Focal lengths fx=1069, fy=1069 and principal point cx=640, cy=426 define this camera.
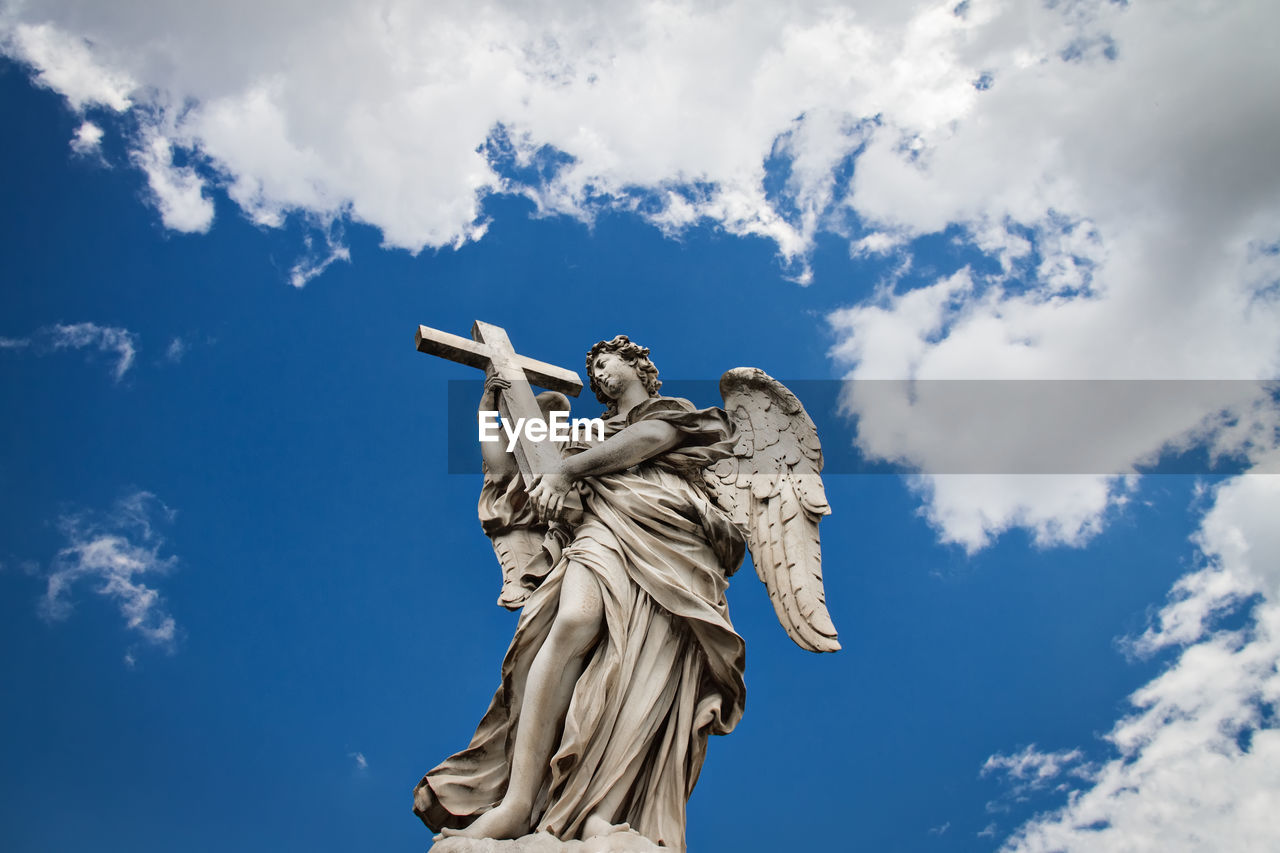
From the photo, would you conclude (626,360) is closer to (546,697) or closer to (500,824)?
(546,697)

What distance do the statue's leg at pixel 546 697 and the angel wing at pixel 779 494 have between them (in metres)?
1.28

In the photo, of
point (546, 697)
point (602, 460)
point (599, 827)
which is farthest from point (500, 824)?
point (602, 460)

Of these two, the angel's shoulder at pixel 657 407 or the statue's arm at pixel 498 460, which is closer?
the angel's shoulder at pixel 657 407

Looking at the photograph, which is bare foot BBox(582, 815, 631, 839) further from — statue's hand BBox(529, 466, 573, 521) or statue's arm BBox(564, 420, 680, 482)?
statue's arm BBox(564, 420, 680, 482)

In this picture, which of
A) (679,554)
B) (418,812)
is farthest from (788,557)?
(418,812)

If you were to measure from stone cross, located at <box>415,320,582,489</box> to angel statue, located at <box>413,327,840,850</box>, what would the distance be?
12 cm

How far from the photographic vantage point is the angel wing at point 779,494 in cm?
636

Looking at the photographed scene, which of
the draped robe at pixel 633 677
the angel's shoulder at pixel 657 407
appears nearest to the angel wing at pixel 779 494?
the draped robe at pixel 633 677

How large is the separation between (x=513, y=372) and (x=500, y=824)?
3081 mm

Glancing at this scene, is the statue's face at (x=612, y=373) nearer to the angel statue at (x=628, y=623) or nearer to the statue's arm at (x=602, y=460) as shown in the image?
the angel statue at (x=628, y=623)

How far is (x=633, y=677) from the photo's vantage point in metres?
5.73

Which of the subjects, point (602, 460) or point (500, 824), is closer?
point (500, 824)

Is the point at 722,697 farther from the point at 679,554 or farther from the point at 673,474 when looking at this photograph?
the point at 673,474

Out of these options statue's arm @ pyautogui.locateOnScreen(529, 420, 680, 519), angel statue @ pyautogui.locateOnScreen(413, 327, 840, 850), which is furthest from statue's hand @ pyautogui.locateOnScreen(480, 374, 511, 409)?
statue's arm @ pyautogui.locateOnScreen(529, 420, 680, 519)
